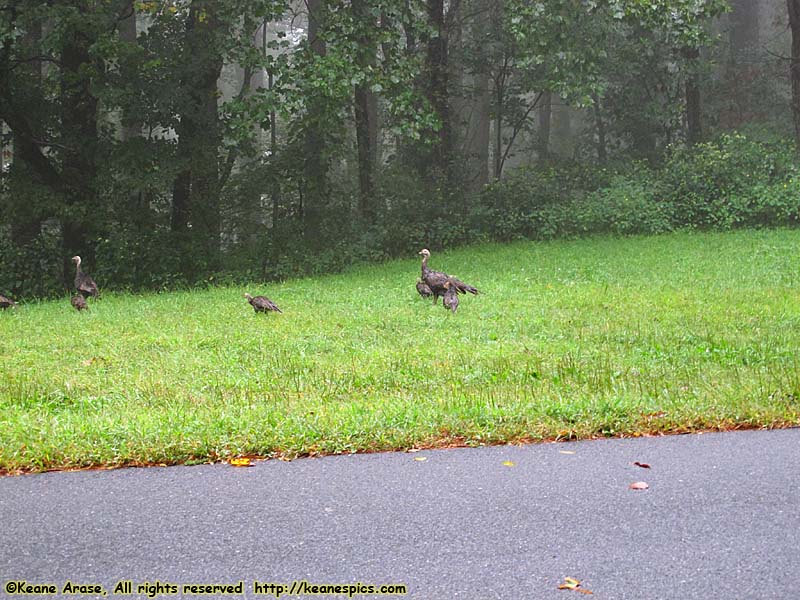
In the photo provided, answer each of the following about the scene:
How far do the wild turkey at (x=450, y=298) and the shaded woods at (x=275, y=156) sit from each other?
25.6 feet

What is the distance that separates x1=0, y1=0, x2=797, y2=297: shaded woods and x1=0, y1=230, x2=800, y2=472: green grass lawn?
196 inches

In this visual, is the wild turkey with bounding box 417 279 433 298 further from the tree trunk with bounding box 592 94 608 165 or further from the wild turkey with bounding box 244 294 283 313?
the tree trunk with bounding box 592 94 608 165

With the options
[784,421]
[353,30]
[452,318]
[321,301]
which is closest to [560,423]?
[784,421]

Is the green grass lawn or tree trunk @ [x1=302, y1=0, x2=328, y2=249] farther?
tree trunk @ [x1=302, y1=0, x2=328, y2=249]

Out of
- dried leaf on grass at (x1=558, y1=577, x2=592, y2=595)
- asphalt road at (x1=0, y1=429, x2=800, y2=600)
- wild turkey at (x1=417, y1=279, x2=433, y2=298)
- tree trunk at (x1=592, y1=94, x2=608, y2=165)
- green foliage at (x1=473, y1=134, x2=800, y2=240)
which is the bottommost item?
dried leaf on grass at (x1=558, y1=577, x2=592, y2=595)

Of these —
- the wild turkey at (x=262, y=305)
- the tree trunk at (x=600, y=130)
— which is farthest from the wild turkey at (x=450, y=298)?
the tree trunk at (x=600, y=130)

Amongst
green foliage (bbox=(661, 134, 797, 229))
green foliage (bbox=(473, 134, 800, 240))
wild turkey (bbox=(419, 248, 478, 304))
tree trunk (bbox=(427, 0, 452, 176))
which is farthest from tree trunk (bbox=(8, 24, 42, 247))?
green foliage (bbox=(661, 134, 797, 229))

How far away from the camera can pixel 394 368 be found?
358 inches

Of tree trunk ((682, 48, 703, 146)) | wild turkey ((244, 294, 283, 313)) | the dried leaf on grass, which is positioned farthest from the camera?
→ tree trunk ((682, 48, 703, 146))

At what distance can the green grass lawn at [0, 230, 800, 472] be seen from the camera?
662cm

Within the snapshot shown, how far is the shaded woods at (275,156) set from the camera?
21.2 meters

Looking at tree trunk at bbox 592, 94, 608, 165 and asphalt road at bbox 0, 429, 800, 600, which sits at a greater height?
tree trunk at bbox 592, 94, 608, 165

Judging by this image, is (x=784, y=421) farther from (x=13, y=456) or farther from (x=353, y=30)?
(x=353, y=30)

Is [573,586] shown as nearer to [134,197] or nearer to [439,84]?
[134,197]
